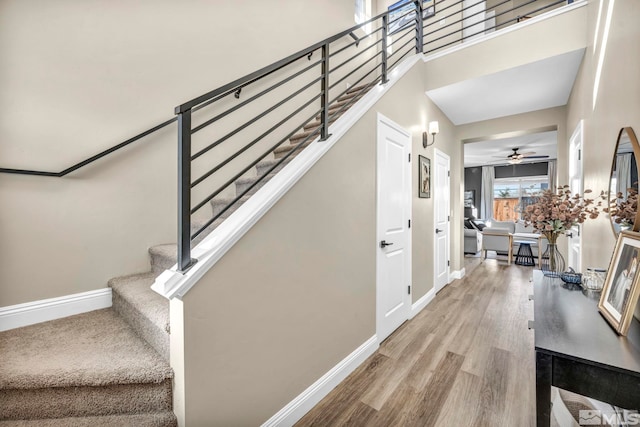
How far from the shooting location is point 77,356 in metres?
1.33

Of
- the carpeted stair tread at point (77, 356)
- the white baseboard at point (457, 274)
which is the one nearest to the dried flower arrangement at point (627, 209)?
the carpeted stair tread at point (77, 356)

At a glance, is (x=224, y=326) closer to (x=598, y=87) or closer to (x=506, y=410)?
(x=506, y=410)

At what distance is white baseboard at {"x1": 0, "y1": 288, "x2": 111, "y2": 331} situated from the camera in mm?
1641

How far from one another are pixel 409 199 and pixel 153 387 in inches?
105

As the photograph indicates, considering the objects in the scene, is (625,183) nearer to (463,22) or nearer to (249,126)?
(249,126)

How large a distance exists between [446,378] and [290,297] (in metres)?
1.40

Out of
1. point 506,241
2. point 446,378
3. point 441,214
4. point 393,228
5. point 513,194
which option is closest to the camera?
point 446,378

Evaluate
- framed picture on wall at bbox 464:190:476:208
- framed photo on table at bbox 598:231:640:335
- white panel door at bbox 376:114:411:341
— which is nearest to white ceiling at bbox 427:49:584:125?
white panel door at bbox 376:114:411:341

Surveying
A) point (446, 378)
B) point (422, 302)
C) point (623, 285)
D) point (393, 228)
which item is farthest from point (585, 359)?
point (422, 302)

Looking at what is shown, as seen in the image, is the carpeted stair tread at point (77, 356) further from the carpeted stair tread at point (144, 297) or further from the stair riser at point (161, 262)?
the stair riser at point (161, 262)

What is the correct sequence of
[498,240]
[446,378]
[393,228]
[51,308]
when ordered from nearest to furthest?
[51,308]
[446,378]
[393,228]
[498,240]

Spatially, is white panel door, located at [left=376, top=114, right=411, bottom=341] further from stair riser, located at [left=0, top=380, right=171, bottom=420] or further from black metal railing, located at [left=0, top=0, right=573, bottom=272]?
stair riser, located at [left=0, top=380, right=171, bottom=420]

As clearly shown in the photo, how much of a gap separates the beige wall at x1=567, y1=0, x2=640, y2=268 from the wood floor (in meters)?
1.00

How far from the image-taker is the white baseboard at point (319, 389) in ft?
5.03
